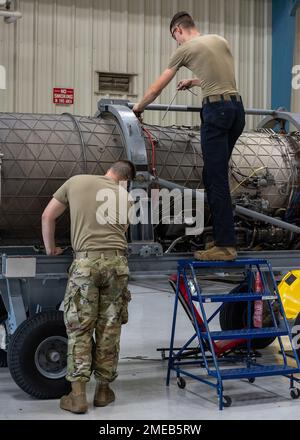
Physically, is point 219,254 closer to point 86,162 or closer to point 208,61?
point 86,162

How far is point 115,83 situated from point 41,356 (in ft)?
29.6

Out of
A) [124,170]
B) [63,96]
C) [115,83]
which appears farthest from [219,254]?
[115,83]

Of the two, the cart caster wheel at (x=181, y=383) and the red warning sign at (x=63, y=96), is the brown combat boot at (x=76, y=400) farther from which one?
the red warning sign at (x=63, y=96)

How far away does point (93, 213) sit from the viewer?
497 cm

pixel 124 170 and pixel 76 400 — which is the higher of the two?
pixel 124 170

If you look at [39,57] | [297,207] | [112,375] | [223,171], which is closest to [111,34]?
[39,57]

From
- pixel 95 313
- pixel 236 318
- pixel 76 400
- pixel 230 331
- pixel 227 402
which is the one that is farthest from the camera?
pixel 236 318

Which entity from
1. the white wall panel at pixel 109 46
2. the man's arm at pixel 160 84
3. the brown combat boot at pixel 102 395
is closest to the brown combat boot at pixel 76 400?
the brown combat boot at pixel 102 395

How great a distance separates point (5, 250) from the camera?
577 centimetres

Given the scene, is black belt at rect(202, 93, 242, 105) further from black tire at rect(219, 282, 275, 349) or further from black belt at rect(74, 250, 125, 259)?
black tire at rect(219, 282, 275, 349)

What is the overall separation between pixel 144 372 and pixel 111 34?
8651 mm

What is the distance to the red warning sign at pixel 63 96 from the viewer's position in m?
12.8

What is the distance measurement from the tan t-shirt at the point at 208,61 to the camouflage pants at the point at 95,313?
1590 mm
